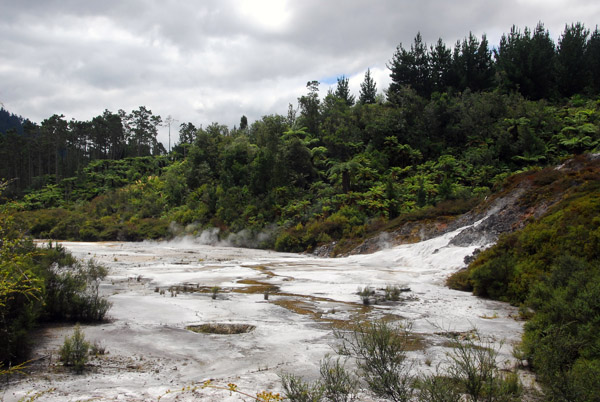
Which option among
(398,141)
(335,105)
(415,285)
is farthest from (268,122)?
(415,285)

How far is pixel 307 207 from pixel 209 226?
932cm

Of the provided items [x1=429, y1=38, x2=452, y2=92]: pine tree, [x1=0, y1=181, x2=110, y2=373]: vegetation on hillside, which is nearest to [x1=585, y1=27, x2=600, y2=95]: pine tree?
[x1=429, y1=38, x2=452, y2=92]: pine tree

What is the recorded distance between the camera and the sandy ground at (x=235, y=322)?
17.6 ft

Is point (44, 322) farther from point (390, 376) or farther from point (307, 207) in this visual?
point (307, 207)

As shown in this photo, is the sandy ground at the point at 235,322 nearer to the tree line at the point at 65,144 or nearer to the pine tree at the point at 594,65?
the pine tree at the point at 594,65

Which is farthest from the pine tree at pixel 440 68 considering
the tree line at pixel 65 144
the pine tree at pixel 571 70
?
the tree line at pixel 65 144

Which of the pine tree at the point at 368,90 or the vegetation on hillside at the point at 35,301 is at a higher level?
the pine tree at the point at 368,90

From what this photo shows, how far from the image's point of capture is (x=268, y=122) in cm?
3975

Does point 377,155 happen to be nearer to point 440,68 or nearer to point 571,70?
point 440,68

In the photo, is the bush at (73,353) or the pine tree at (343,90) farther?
the pine tree at (343,90)

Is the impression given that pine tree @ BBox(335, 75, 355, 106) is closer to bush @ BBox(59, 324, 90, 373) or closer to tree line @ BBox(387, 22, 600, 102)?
tree line @ BBox(387, 22, 600, 102)

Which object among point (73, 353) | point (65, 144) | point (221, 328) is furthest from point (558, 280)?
point (65, 144)

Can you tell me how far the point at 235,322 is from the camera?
8.62 metres

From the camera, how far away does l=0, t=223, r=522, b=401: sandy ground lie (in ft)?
17.6
